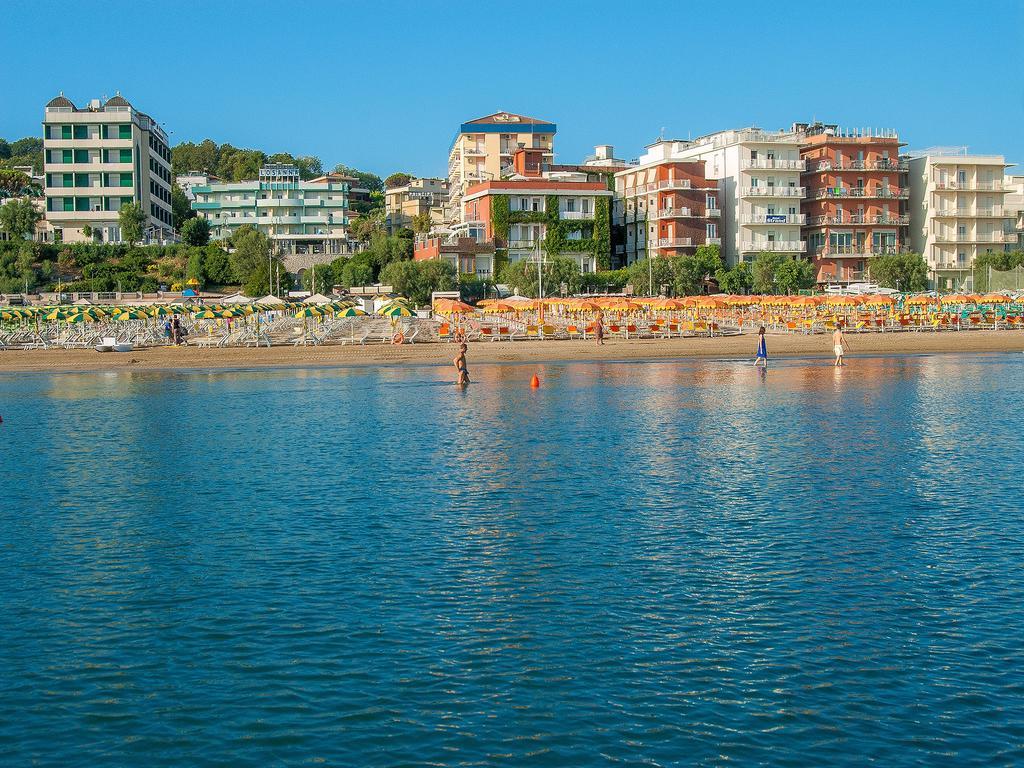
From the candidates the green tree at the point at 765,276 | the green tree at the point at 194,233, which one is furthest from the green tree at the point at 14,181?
the green tree at the point at 765,276

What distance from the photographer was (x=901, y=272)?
8300cm

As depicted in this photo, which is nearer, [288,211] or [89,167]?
[89,167]

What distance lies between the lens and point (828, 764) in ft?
27.1

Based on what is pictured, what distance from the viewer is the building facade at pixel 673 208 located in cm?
8550

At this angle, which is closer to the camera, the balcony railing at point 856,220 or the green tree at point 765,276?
the green tree at point 765,276

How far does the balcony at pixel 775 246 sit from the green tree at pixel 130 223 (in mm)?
50270

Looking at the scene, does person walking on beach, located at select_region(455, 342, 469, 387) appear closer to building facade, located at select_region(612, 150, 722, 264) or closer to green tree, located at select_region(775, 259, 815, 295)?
green tree, located at select_region(775, 259, 815, 295)

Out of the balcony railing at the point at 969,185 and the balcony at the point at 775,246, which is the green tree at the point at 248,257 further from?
→ the balcony railing at the point at 969,185

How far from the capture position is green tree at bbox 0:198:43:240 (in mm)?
96312

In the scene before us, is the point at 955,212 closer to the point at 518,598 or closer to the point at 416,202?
the point at 416,202

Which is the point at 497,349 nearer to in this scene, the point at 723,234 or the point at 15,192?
the point at 723,234

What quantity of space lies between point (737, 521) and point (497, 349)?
36393 millimetres

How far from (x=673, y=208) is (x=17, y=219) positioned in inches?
2178

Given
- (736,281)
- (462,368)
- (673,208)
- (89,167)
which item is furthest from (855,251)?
(89,167)
